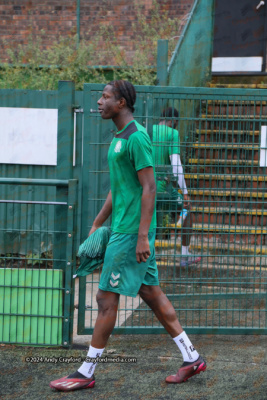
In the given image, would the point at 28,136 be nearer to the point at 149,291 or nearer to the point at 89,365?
the point at 149,291

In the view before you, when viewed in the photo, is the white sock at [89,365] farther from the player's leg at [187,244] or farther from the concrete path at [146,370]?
the player's leg at [187,244]

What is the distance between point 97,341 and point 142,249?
73 centimetres

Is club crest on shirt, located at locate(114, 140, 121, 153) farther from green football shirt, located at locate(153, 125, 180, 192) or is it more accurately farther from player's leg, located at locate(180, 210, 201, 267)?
player's leg, located at locate(180, 210, 201, 267)

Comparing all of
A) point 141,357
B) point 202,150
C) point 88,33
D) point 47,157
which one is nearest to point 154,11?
point 88,33

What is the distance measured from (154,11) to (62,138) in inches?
374

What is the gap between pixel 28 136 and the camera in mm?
8289

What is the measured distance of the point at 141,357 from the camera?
16.1 ft

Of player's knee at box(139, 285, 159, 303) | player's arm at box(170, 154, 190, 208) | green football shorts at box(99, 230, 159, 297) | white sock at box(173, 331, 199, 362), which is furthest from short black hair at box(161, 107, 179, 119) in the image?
white sock at box(173, 331, 199, 362)

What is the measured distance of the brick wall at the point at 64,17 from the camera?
14.0 meters

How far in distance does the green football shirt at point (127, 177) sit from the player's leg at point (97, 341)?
49cm

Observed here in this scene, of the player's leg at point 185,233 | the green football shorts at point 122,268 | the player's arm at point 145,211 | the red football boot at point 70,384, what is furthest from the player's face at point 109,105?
the red football boot at point 70,384

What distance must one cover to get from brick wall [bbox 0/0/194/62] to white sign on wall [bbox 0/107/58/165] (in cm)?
614

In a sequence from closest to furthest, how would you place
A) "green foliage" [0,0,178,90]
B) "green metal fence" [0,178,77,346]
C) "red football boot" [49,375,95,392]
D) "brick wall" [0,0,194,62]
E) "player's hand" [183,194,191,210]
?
1. "red football boot" [49,375,95,392]
2. "green metal fence" [0,178,77,346]
3. "player's hand" [183,194,191,210]
4. "green foliage" [0,0,178,90]
5. "brick wall" [0,0,194,62]

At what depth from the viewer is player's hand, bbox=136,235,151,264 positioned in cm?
411
